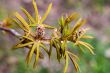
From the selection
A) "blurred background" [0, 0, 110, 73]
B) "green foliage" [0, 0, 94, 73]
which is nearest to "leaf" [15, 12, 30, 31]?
"green foliage" [0, 0, 94, 73]

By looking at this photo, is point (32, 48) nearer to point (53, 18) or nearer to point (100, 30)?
point (53, 18)

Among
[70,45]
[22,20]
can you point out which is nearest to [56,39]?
[22,20]

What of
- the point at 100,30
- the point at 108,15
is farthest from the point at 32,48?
the point at 108,15

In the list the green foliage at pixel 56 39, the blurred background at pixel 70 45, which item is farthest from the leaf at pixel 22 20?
the blurred background at pixel 70 45

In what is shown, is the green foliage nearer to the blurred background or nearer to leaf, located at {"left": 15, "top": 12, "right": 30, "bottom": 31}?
leaf, located at {"left": 15, "top": 12, "right": 30, "bottom": 31}

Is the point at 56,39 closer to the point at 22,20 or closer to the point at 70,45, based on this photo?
the point at 22,20

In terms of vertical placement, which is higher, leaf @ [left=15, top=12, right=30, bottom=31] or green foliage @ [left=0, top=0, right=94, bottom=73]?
leaf @ [left=15, top=12, right=30, bottom=31]

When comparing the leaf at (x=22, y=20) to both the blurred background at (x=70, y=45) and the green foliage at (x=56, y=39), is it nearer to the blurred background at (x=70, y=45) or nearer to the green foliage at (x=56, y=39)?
the green foliage at (x=56, y=39)

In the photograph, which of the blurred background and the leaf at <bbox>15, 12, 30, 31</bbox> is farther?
the blurred background
